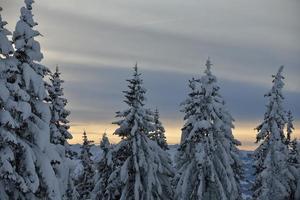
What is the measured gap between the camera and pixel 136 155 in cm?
3150

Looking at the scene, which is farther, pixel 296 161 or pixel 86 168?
pixel 86 168

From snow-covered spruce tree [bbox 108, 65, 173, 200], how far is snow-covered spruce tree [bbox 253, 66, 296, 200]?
43.1 ft

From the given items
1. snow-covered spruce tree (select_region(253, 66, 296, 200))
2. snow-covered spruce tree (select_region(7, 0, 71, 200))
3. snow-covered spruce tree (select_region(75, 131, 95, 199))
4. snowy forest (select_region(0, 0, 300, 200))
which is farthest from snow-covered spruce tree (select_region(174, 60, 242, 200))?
snow-covered spruce tree (select_region(75, 131, 95, 199))

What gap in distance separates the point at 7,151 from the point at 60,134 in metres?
14.9

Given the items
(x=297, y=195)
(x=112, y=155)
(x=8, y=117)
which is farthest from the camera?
(x=297, y=195)

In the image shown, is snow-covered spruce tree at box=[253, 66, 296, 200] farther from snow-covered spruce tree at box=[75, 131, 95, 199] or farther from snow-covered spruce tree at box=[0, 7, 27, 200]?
snow-covered spruce tree at box=[0, 7, 27, 200]

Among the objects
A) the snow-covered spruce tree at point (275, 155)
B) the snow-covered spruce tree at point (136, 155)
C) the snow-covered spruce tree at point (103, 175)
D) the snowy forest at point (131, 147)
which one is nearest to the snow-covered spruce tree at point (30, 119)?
the snowy forest at point (131, 147)

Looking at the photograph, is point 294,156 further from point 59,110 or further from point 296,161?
point 59,110

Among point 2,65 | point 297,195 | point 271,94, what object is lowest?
point 297,195

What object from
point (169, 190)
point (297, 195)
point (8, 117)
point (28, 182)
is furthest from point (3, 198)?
point (297, 195)

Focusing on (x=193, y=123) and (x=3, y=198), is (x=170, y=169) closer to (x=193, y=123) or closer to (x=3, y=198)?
(x=193, y=123)

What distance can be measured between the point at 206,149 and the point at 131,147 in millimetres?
4505

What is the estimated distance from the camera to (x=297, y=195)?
41031 millimetres

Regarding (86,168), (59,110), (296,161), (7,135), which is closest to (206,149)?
(59,110)
